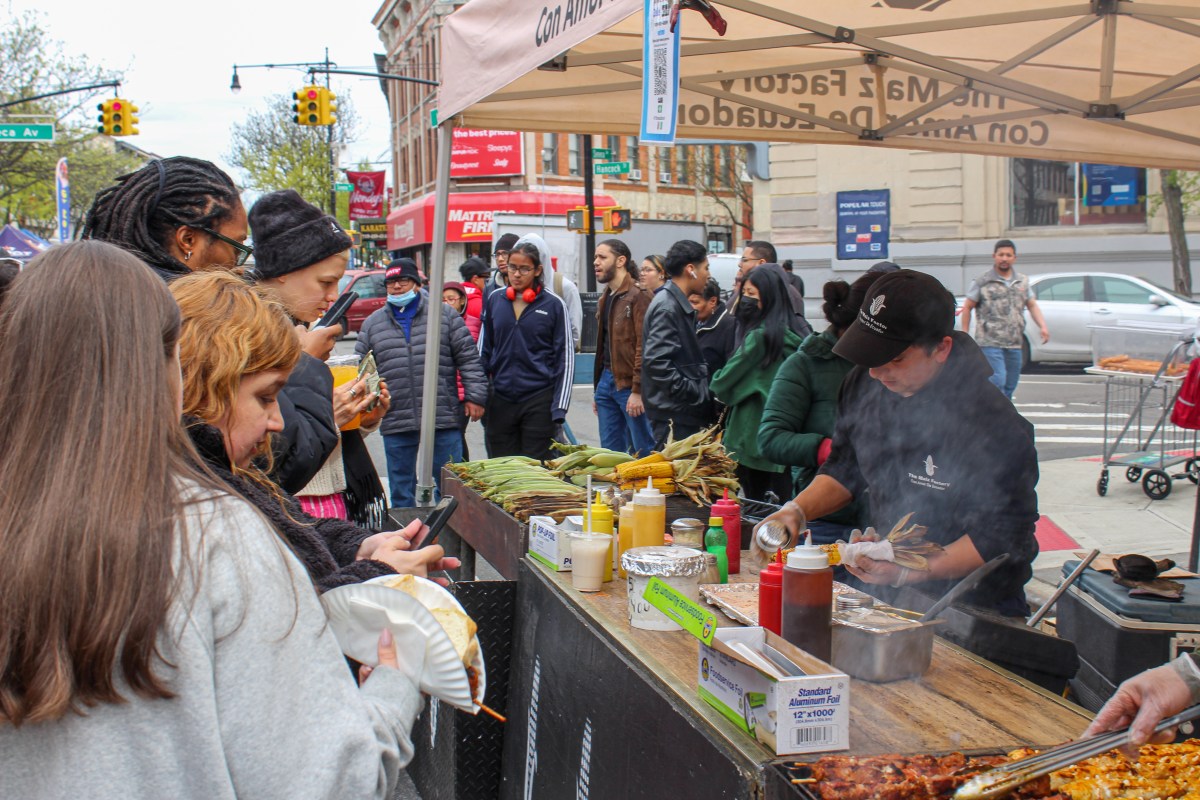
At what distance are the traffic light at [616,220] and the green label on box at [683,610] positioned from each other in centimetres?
1726

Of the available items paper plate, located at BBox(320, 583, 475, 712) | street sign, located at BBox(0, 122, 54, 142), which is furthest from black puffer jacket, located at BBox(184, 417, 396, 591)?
street sign, located at BBox(0, 122, 54, 142)

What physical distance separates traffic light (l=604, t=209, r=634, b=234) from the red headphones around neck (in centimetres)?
1193

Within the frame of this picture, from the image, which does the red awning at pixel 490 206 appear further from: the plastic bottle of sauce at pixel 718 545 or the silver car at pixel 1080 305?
the plastic bottle of sauce at pixel 718 545

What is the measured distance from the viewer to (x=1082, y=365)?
55.2 feet

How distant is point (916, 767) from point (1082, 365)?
16821mm

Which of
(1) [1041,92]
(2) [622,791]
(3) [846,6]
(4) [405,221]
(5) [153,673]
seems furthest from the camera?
(4) [405,221]

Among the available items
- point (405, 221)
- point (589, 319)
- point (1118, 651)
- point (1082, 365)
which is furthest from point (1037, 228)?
point (405, 221)

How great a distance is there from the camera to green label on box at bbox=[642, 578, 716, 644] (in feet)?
6.63

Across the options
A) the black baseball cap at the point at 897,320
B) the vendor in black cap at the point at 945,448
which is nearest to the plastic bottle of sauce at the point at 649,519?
the vendor in black cap at the point at 945,448

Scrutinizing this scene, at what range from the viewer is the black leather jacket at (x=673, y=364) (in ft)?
22.5

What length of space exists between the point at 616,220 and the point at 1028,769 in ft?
59.5

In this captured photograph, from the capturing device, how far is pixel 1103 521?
7.56 m

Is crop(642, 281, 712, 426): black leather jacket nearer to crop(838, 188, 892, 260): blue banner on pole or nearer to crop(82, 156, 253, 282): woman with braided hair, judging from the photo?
crop(82, 156, 253, 282): woman with braided hair

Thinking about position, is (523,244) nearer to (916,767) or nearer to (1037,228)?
(916,767)
